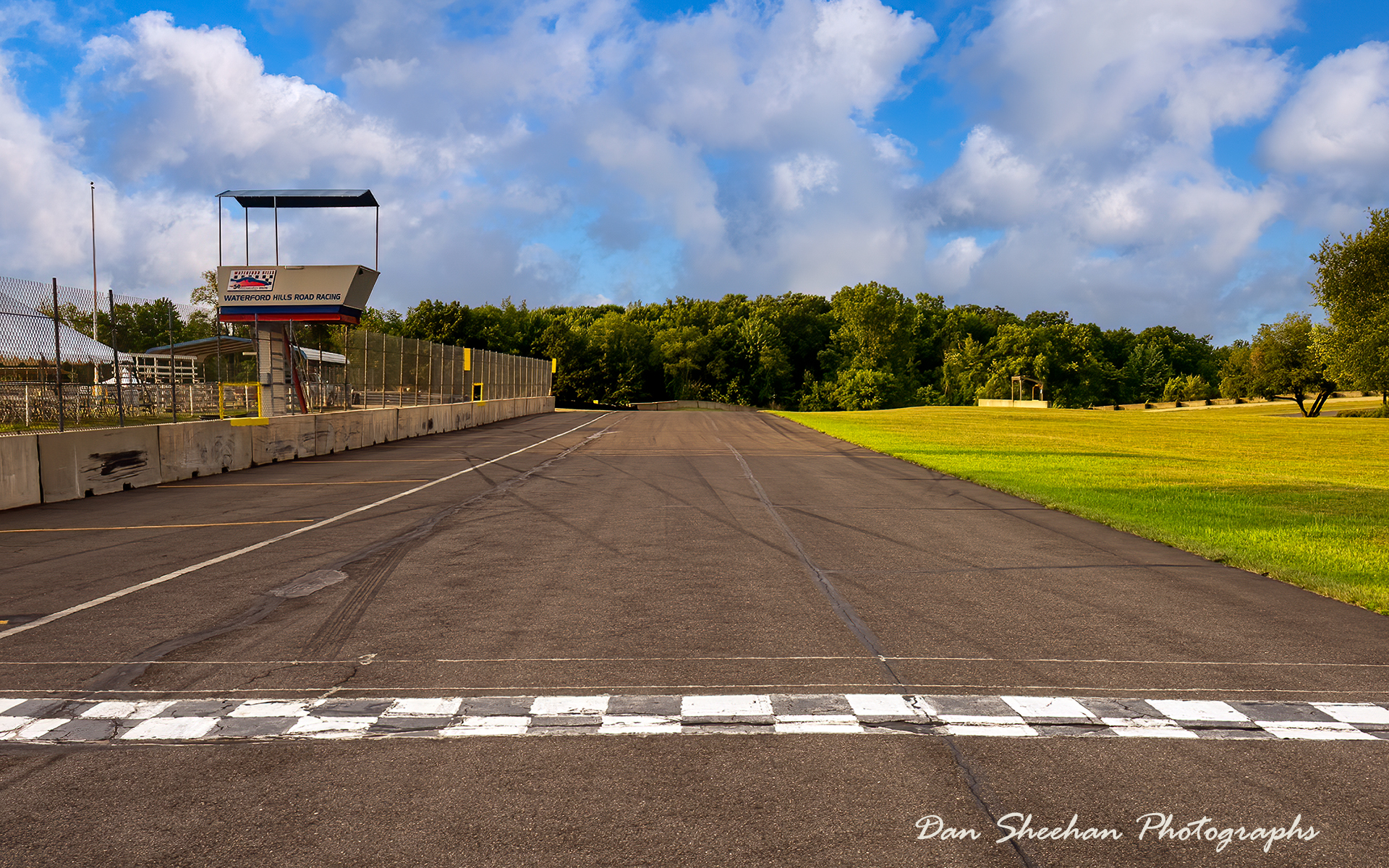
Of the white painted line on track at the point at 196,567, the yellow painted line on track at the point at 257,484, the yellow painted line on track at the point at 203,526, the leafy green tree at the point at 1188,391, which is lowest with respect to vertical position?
the yellow painted line on track at the point at 257,484

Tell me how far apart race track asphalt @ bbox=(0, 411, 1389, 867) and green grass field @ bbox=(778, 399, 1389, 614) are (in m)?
0.97

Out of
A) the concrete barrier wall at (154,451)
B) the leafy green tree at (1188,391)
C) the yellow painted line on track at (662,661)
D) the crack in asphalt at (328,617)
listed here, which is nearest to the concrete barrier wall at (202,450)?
the concrete barrier wall at (154,451)

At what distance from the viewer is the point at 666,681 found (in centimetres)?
502

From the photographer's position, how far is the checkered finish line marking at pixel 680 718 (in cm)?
421

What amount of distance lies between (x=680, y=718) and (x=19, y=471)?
42.5 feet

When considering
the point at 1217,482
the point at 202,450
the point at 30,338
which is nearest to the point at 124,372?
the point at 202,450

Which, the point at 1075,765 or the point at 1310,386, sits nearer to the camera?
the point at 1075,765

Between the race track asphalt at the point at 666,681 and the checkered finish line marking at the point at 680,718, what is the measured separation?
6cm

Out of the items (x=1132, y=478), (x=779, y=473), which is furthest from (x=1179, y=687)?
(x=1132, y=478)

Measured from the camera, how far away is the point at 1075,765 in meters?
3.83

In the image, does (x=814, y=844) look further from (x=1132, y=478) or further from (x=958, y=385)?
(x=958, y=385)

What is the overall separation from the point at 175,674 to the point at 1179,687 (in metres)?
5.73

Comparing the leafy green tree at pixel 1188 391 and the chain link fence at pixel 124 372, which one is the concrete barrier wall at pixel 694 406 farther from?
the chain link fence at pixel 124 372

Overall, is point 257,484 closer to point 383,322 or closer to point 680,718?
point 680,718
